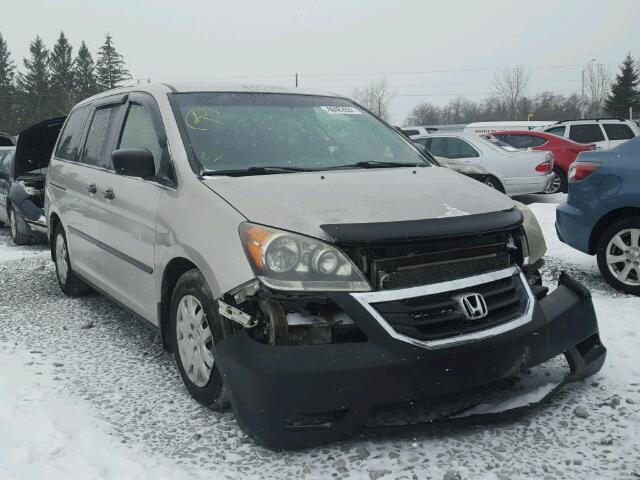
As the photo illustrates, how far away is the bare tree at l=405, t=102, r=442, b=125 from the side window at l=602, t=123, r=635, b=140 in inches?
3069

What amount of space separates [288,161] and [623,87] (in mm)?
67030

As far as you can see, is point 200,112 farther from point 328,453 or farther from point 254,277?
point 328,453

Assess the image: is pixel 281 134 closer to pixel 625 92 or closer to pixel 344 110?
pixel 344 110

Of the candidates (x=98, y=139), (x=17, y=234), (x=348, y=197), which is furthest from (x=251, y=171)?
(x=17, y=234)

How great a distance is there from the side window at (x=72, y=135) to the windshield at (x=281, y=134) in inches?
74.6

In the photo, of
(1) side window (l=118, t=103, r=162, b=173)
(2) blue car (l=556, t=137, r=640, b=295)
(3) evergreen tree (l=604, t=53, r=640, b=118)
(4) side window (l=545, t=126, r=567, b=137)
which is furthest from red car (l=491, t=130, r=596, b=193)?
(3) evergreen tree (l=604, t=53, r=640, b=118)

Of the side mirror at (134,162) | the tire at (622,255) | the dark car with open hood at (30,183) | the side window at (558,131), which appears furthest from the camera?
the side window at (558,131)

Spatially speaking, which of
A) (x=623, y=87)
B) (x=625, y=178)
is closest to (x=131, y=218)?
(x=625, y=178)

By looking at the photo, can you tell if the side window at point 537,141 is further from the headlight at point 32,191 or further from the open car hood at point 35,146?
the headlight at point 32,191

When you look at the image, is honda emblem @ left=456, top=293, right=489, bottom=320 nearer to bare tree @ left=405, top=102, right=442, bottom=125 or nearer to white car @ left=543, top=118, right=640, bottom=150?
white car @ left=543, top=118, right=640, bottom=150

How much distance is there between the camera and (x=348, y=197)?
2.95m

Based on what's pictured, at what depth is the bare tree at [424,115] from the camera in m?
95.4

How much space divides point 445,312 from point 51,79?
249 ft

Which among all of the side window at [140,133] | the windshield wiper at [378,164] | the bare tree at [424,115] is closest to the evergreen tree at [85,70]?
the bare tree at [424,115]
